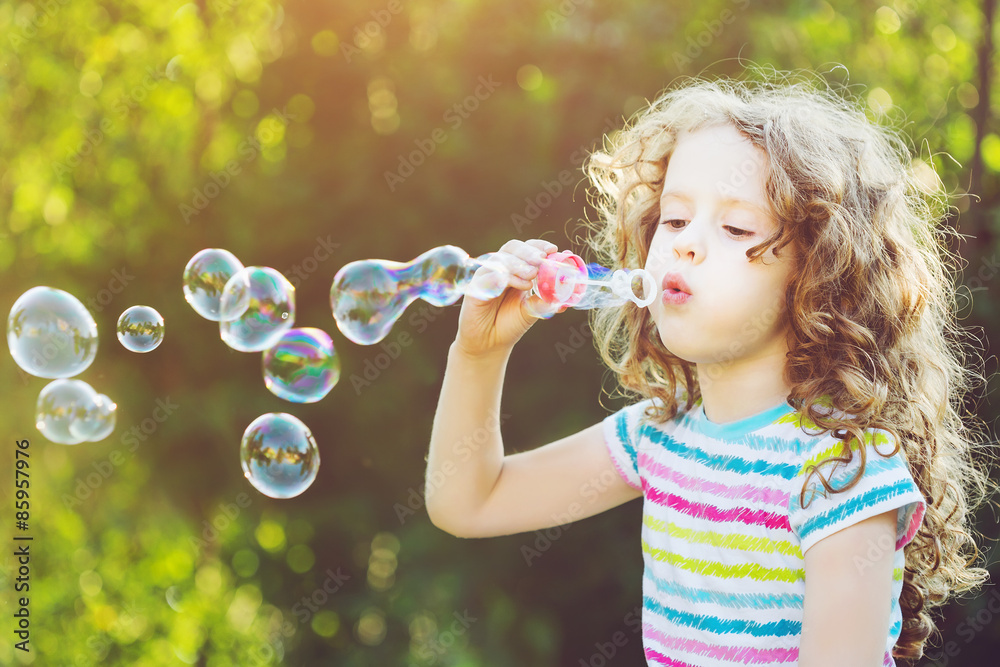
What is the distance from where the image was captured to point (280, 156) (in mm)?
2410

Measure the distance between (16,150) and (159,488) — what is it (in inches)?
42.9

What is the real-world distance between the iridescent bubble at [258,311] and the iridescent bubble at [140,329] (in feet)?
0.70

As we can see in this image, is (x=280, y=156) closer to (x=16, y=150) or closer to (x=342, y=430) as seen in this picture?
(x=342, y=430)

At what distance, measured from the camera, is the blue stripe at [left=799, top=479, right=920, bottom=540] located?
1.14 metres

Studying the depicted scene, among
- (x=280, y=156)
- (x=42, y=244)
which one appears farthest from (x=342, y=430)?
(x=42, y=244)

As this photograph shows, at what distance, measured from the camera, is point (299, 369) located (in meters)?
1.77

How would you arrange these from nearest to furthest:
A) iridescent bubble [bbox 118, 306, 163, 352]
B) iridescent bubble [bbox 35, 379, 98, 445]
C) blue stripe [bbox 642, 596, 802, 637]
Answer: blue stripe [bbox 642, 596, 802, 637], iridescent bubble [bbox 118, 306, 163, 352], iridescent bubble [bbox 35, 379, 98, 445]

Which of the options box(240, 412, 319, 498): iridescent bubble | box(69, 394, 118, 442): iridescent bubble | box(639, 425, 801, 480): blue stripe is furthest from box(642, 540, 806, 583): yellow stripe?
box(69, 394, 118, 442): iridescent bubble

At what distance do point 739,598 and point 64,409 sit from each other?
142 cm

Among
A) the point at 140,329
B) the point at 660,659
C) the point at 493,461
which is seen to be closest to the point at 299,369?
the point at 140,329

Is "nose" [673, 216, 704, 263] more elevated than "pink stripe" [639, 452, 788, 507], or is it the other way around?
"nose" [673, 216, 704, 263]

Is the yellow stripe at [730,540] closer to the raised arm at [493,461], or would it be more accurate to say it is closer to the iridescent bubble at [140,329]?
the raised arm at [493,461]

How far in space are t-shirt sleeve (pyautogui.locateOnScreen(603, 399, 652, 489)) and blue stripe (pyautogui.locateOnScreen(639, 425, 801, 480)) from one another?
2 centimetres

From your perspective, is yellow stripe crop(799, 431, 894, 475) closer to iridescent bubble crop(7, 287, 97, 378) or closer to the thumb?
the thumb
